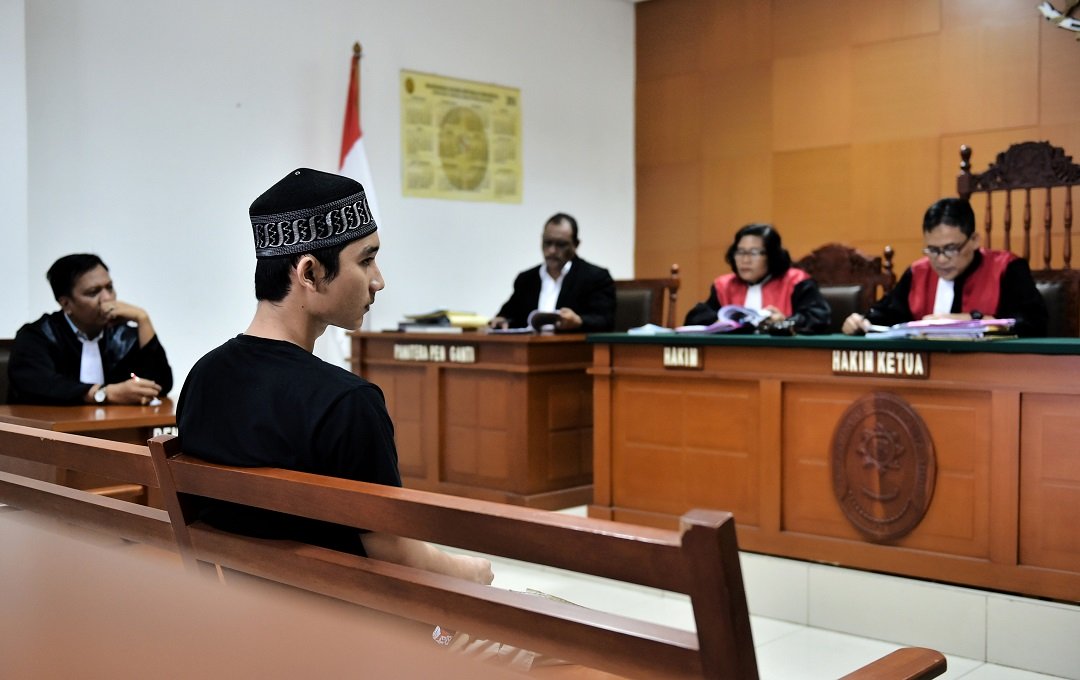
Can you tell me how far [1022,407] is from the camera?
3.19m

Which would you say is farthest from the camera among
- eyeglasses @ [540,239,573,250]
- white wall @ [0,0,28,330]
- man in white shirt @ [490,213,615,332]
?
eyeglasses @ [540,239,573,250]

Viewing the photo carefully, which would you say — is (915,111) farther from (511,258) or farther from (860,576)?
(860,576)

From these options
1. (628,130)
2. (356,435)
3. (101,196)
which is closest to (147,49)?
(101,196)

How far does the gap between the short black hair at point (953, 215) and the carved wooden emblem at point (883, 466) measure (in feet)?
3.43

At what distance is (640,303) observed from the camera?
557 cm

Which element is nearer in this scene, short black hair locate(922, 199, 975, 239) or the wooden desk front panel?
the wooden desk front panel

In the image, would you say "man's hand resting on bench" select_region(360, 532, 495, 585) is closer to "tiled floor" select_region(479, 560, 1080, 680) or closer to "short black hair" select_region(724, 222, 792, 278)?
"tiled floor" select_region(479, 560, 1080, 680)

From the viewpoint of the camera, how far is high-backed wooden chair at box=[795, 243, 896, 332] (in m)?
4.93

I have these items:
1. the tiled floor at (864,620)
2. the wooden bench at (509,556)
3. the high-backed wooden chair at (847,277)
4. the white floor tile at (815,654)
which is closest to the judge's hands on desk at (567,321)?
the high-backed wooden chair at (847,277)

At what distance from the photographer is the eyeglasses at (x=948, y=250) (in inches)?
163

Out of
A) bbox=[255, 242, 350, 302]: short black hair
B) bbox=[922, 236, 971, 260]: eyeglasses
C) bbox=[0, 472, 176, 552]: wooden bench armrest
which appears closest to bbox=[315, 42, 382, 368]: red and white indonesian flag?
bbox=[922, 236, 971, 260]: eyeglasses

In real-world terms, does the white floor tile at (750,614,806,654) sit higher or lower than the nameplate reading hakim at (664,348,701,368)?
lower

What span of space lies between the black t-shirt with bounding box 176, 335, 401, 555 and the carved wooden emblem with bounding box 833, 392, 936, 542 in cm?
244

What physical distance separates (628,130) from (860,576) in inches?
219
